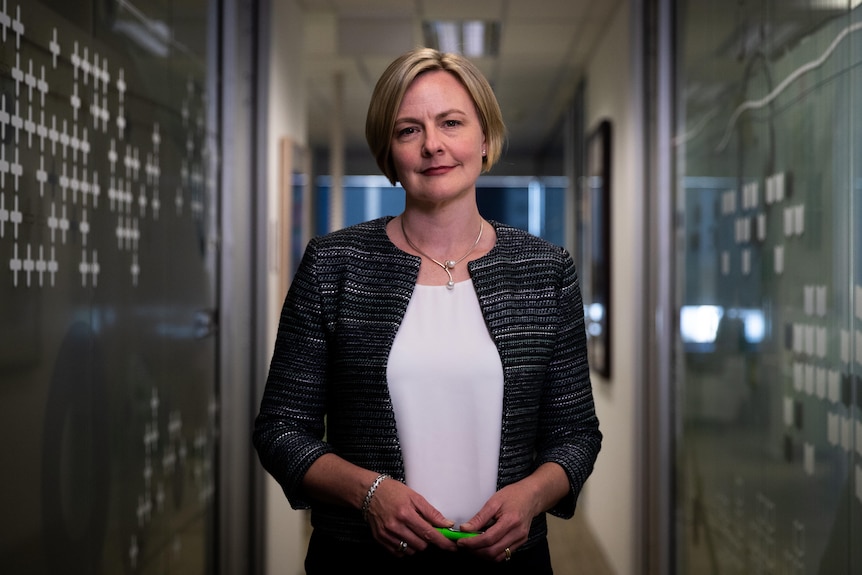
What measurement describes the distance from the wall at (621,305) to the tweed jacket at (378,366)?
240 centimetres

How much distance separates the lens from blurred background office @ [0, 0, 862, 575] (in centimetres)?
173

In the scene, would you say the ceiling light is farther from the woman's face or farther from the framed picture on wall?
the woman's face

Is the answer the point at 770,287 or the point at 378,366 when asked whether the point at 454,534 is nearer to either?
the point at 378,366

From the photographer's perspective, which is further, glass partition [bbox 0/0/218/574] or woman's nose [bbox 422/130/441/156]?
glass partition [bbox 0/0/218/574]

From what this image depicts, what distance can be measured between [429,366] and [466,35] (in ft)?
12.6

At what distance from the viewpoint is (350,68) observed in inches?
219

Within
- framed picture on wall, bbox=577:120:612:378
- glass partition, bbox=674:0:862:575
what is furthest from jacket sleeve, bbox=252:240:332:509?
framed picture on wall, bbox=577:120:612:378

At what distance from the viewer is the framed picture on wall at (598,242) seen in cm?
454

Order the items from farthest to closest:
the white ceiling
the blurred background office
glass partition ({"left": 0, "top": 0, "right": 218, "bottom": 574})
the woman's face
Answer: the white ceiling → the blurred background office → glass partition ({"left": 0, "top": 0, "right": 218, "bottom": 574}) → the woman's face

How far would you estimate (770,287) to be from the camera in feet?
7.44

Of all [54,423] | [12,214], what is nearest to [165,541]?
[54,423]

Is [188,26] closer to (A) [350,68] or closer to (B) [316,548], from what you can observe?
(B) [316,548]

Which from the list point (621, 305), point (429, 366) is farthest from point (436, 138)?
point (621, 305)

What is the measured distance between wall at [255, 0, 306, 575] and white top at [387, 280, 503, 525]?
246 centimetres
